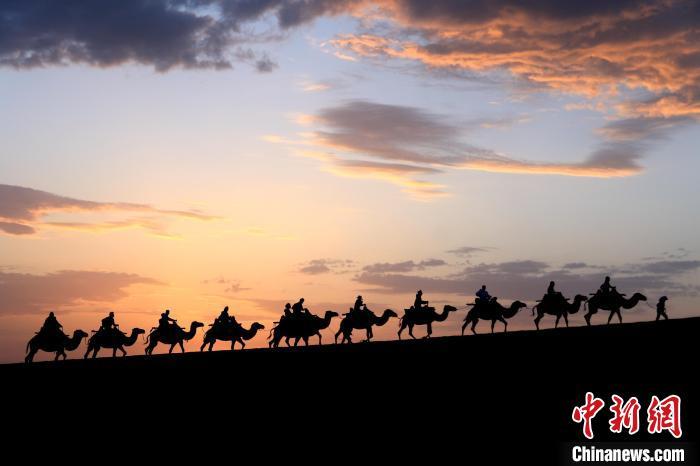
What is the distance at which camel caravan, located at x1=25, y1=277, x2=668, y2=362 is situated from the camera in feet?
141

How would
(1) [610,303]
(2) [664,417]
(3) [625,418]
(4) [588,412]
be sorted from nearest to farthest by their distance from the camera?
(2) [664,417], (3) [625,418], (4) [588,412], (1) [610,303]

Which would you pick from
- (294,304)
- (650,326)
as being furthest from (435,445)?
(294,304)

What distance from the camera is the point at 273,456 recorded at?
23359 millimetres

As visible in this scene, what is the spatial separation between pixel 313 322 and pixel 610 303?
12.4 m

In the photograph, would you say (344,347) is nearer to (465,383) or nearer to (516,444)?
(465,383)

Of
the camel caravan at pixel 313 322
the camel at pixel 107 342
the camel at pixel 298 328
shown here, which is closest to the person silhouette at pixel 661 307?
the camel caravan at pixel 313 322

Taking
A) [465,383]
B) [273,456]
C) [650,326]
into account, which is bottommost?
[273,456]

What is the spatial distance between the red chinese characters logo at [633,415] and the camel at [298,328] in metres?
22.2

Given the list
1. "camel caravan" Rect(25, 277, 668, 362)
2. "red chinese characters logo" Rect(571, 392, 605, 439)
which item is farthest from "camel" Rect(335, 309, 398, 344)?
"red chinese characters logo" Rect(571, 392, 605, 439)

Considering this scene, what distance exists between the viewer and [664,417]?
23.3 meters

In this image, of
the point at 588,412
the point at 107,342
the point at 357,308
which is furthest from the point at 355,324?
the point at 588,412

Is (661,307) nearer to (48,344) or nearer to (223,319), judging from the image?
(223,319)

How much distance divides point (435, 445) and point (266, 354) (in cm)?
A: 1817

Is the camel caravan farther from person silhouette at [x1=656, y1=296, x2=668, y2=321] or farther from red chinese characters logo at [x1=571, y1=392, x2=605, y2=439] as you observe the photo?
red chinese characters logo at [x1=571, y1=392, x2=605, y2=439]
